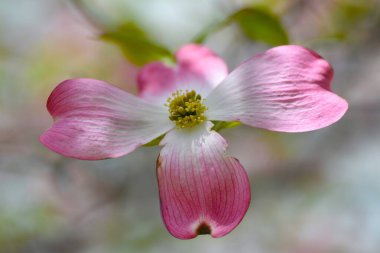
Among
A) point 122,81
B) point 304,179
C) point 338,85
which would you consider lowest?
point 304,179

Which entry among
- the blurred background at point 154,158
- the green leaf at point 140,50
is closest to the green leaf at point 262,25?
the green leaf at point 140,50

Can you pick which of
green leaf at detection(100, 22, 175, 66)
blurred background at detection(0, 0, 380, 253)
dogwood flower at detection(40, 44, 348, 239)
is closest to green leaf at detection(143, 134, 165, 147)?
dogwood flower at detection(40, 44, 348, 239)

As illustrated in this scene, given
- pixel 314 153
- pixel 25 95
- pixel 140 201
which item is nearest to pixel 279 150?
pixel 314 153

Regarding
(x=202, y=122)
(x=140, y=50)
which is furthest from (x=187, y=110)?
(x=140, y=50)

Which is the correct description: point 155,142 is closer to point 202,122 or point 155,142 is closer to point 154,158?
point 202,122

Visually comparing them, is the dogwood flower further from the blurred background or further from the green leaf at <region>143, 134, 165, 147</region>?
the blurred background

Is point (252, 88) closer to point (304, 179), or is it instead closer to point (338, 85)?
point (338, 85)
